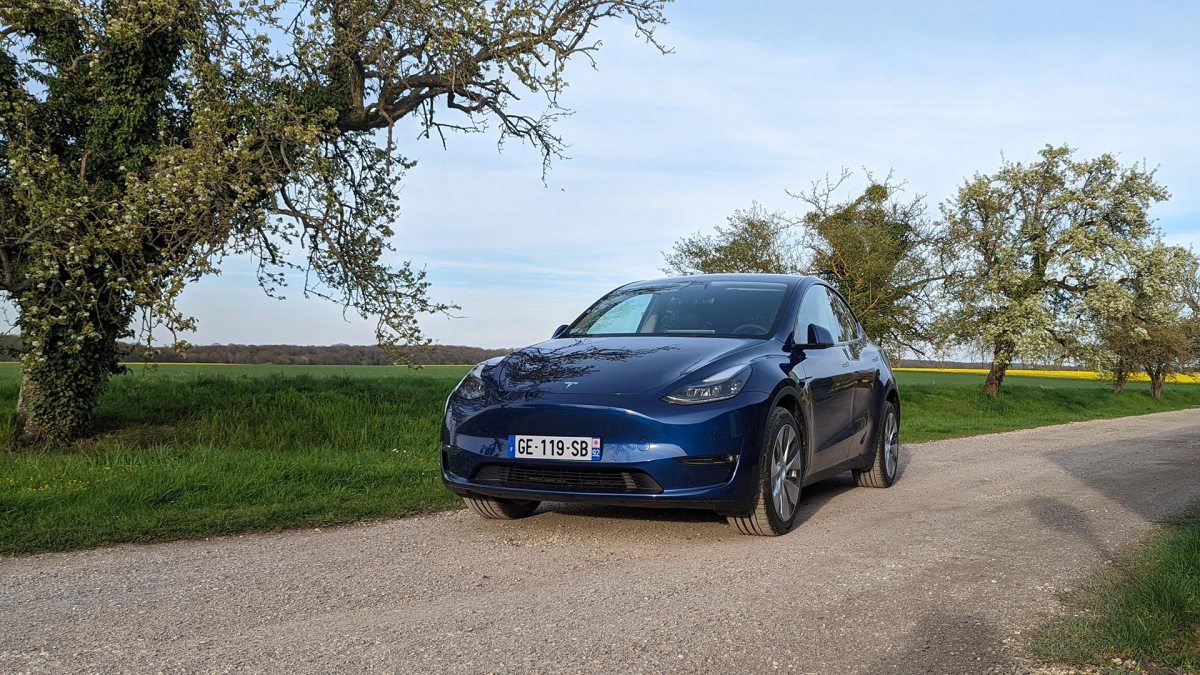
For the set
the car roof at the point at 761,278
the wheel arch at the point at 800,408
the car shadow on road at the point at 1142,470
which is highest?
the car roof at the point at 761,278

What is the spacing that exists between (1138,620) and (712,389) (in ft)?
7.85

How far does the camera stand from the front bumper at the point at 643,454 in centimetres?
522

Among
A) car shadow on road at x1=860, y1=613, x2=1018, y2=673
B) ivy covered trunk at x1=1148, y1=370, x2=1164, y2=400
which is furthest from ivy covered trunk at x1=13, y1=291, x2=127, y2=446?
ivy covered trunk at x1=1148, y1=370, x2=1164, y2=400

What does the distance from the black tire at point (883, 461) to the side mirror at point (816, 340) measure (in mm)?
1635

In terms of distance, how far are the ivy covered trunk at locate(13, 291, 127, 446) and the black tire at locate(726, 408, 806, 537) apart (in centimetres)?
862

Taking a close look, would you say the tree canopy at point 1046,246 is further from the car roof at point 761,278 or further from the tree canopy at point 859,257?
the car roof at point 761,278

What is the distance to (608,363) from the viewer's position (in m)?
5.80

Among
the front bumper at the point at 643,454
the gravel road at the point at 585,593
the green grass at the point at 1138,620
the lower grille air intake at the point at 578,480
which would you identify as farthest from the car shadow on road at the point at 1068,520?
the lower grille air intake at the point at 578,480

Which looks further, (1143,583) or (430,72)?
(430,72)

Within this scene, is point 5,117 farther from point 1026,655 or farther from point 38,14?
point 1026,655

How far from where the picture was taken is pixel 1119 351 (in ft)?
113

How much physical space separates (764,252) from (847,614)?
79.8 ft

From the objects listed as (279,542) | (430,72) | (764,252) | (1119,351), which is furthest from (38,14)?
(1119,351)

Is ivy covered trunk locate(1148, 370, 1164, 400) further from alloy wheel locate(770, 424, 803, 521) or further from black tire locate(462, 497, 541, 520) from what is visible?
black tire locate(462, 497, 541, 520)
